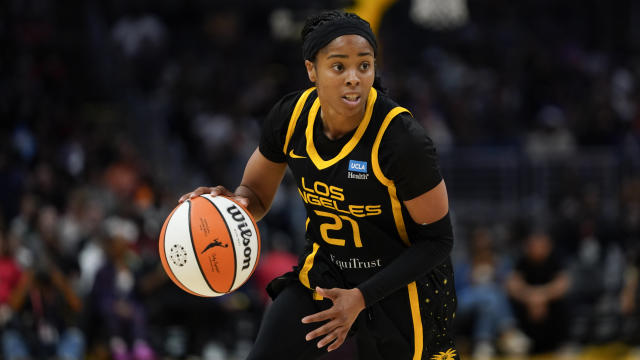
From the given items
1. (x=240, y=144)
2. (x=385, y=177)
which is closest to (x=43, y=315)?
(x=240, y=144)

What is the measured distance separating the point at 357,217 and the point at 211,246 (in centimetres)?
68

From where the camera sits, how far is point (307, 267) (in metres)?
4.02

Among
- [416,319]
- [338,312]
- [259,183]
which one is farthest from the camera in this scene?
[259,183]

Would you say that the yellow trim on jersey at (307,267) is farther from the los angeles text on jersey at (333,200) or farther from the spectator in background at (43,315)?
the spectator in background at (43,315)

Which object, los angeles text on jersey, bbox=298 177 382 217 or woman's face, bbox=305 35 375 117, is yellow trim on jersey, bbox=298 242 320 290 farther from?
woman's face, bbox=305 35 375 117

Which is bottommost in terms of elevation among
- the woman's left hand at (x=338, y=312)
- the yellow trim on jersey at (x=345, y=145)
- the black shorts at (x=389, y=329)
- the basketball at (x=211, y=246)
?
the black shorts at (x=389, y=329)

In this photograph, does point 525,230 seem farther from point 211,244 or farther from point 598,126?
point 211,244

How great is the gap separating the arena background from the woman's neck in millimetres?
1784

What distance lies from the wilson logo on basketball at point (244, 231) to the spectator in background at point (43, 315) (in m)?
4.51

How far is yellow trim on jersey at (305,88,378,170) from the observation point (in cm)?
372

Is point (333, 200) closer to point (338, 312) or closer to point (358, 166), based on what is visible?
point (358, 166)

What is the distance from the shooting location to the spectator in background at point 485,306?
801 cm

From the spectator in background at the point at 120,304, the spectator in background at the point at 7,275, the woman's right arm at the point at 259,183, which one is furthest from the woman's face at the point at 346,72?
the spectator in background at the point at 7,275

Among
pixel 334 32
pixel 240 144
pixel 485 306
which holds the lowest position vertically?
pixel 485 306
